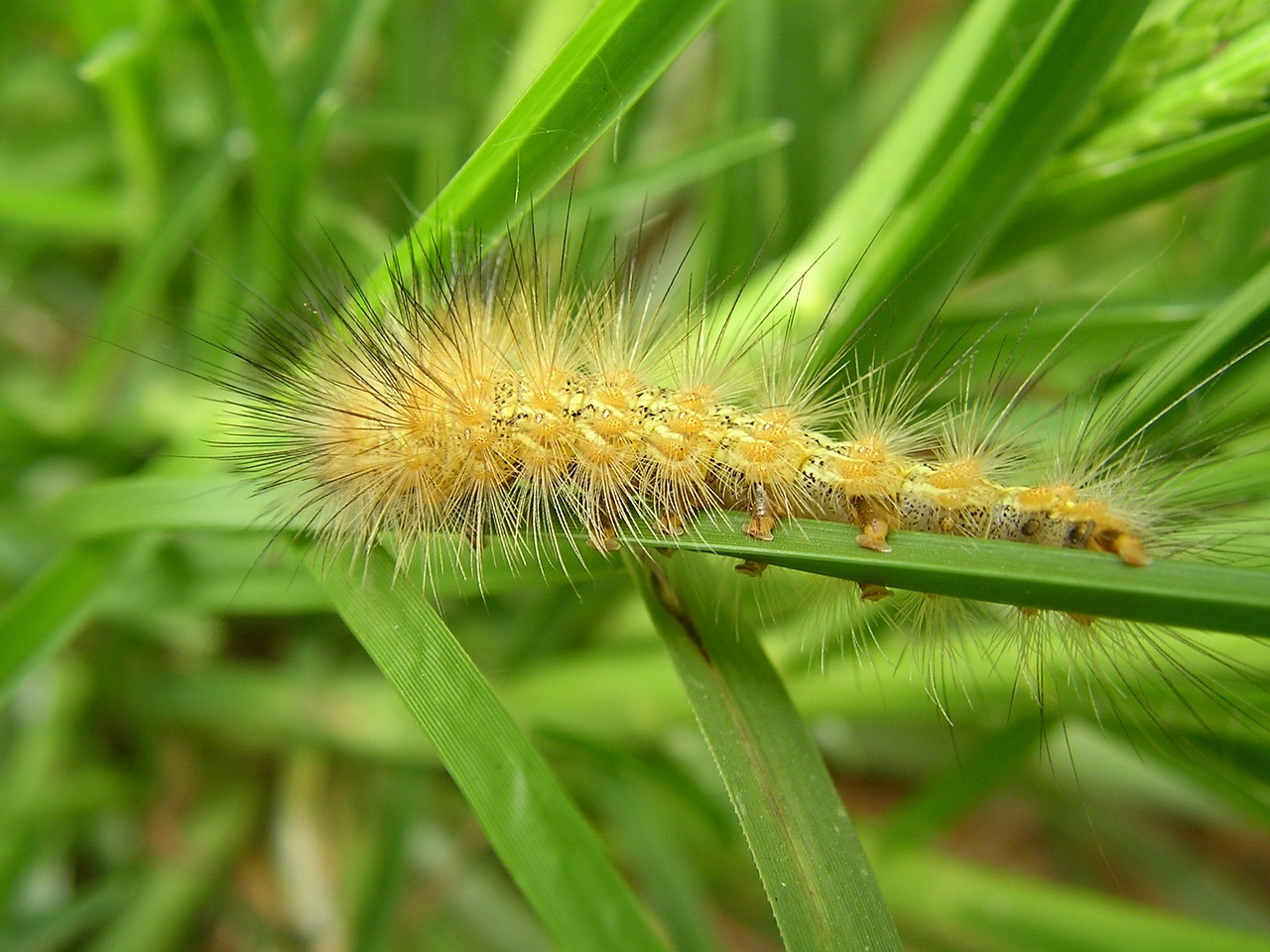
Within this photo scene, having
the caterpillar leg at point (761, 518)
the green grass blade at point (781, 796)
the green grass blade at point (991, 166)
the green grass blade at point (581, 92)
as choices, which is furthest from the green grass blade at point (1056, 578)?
the green grass blade at point (581, 92)

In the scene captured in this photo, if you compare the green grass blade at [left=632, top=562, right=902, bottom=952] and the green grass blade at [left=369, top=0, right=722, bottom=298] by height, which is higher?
the green grass blade at [left=369, top=0, right=722, bottom=298]

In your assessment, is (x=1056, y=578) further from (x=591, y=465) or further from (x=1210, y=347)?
(x=591, y=465)

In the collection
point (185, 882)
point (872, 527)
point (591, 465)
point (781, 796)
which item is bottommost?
point (185, 882)

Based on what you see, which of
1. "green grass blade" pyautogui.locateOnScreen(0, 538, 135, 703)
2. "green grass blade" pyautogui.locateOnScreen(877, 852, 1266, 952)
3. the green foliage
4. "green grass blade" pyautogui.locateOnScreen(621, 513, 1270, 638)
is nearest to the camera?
"green grass blade" pyautogui.locateOnScreen(621, 513, 1270, 638)

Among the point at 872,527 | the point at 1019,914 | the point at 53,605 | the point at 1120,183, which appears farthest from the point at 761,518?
the point at 1019,914

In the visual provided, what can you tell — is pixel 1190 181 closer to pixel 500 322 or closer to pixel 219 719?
pixel 500 322

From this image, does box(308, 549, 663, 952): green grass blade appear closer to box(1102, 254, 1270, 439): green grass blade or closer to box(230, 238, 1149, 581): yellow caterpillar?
box(230, 238, 1149, 581): yellow caterpillar

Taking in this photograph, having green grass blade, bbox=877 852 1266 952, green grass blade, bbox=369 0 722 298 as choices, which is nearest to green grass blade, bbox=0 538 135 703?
green grass blade, bbox=369 0 722 298
